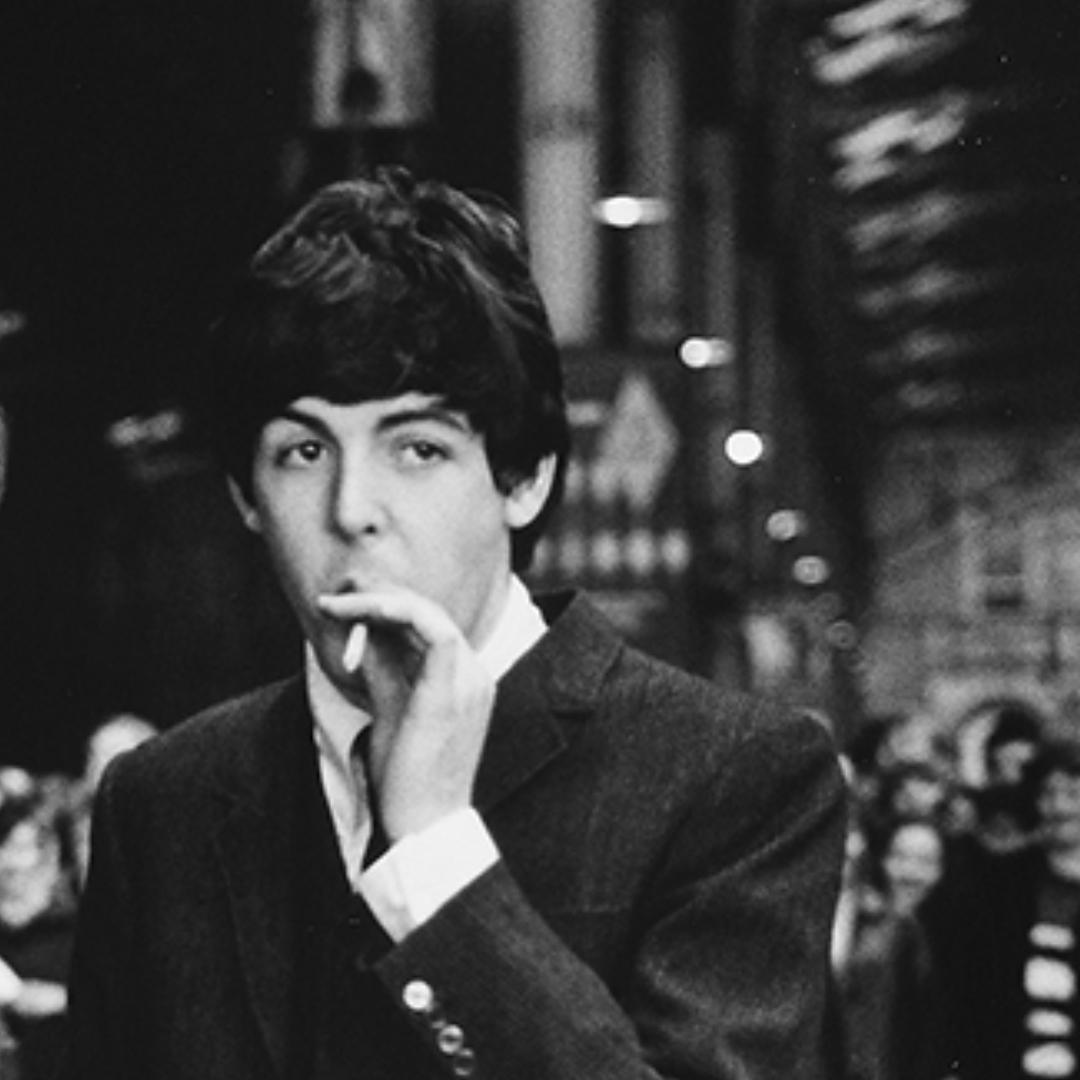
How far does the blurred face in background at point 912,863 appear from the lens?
5.16 meters

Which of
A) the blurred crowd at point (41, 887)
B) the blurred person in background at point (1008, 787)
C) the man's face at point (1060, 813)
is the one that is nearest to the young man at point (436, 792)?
the blurred crowd at point (41, 887)

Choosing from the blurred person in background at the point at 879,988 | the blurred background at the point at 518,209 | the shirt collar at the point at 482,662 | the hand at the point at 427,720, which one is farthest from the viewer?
the blurred person in background at the point at 879,988

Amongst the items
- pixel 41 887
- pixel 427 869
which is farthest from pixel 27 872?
pixel 427 869

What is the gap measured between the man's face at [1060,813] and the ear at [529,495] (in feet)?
11.2

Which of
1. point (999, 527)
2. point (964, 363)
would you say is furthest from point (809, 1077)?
point (999, 527)

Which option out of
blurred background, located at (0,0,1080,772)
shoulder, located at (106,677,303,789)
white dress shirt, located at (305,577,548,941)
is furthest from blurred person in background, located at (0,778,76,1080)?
white dress shirt, located at (305,577,548,941)

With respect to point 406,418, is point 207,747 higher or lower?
lower

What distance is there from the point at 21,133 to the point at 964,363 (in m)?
15.2

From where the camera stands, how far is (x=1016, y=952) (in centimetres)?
465

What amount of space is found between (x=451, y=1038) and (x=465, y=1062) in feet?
0.05

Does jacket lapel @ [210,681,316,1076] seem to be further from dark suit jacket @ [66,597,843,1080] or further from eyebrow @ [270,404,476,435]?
eyebrow @ [270,404,476,435]

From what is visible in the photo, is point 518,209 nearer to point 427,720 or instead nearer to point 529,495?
point 529,495

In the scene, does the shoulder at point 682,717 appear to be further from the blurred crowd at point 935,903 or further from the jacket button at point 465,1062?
the blurred crowd at point 935,903

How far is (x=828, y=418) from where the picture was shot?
2222 centimetres
